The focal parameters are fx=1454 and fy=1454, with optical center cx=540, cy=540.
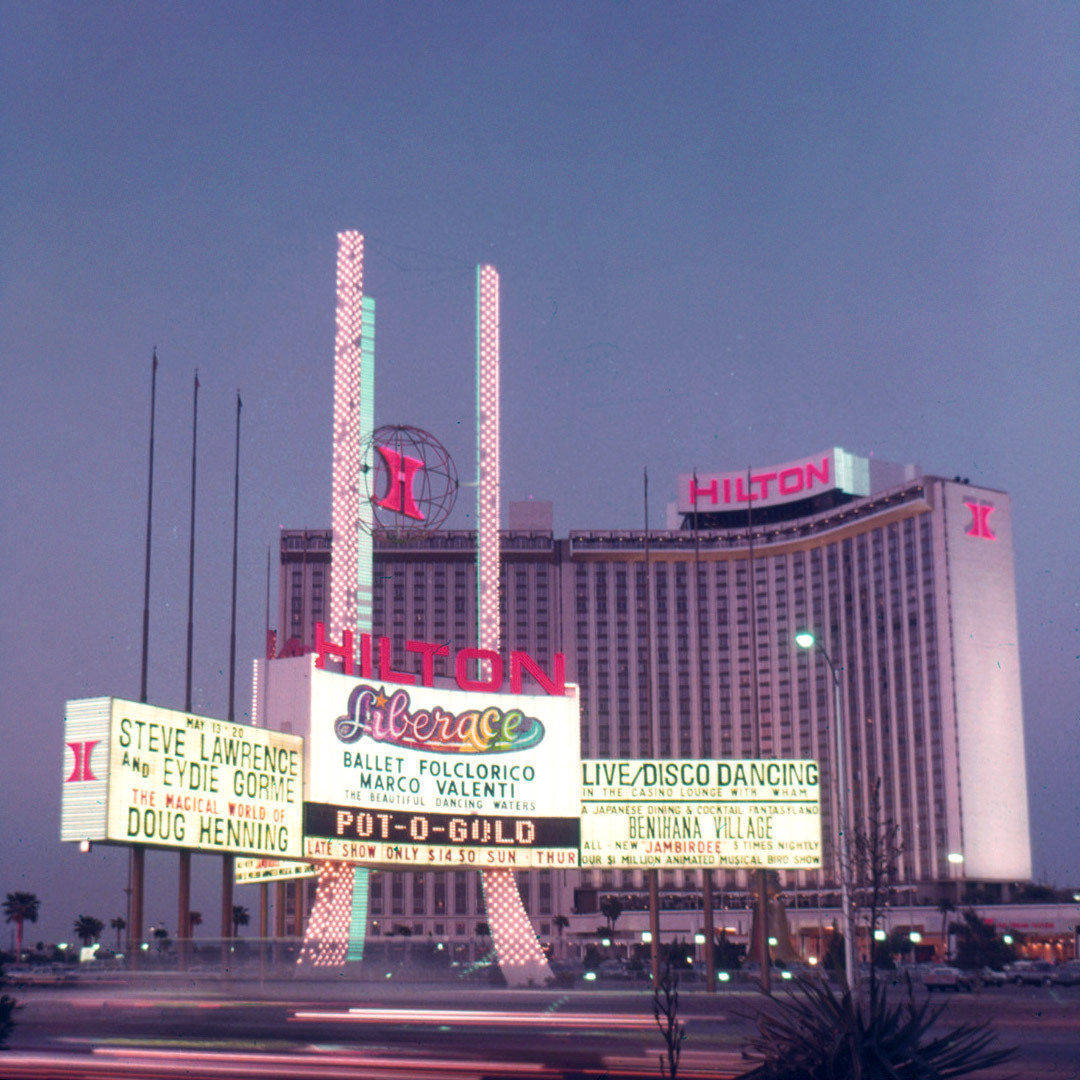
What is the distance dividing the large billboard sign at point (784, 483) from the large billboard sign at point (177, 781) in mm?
102184

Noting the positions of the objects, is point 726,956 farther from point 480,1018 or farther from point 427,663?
point 480,1018

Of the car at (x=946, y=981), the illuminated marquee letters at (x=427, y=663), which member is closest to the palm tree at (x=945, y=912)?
the car at (x=946, y=981)

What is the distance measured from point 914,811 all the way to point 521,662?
8738 cm

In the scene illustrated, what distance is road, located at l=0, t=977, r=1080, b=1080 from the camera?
1998 cm

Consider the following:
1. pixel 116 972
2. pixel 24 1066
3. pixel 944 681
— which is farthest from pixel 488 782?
pixel 944 681

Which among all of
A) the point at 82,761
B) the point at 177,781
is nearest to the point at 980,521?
the point at 177,781

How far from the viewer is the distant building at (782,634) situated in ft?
435

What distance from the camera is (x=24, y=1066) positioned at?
19828 mm

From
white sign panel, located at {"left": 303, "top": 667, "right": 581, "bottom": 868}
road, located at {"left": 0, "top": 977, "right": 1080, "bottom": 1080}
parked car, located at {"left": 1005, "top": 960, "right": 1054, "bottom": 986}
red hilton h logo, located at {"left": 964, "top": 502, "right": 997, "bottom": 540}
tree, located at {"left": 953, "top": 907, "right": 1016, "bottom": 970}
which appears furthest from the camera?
red hilton h logo, located at {"left": 964, "top": 502, "right": 997, "bottom": 540}

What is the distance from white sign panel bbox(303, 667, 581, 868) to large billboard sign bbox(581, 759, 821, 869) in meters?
1.63

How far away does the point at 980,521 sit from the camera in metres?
135

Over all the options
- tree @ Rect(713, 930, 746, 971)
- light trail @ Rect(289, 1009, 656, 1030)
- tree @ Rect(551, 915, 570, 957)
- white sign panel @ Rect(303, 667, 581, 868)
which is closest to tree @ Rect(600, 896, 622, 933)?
tree @ Rect(551, 915, 570, 957)

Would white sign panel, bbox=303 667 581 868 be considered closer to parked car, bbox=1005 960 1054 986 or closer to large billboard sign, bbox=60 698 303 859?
large billboard sign, bbox=60 698 303 859

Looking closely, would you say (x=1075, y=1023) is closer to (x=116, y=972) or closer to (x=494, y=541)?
(x=116, y=972)
